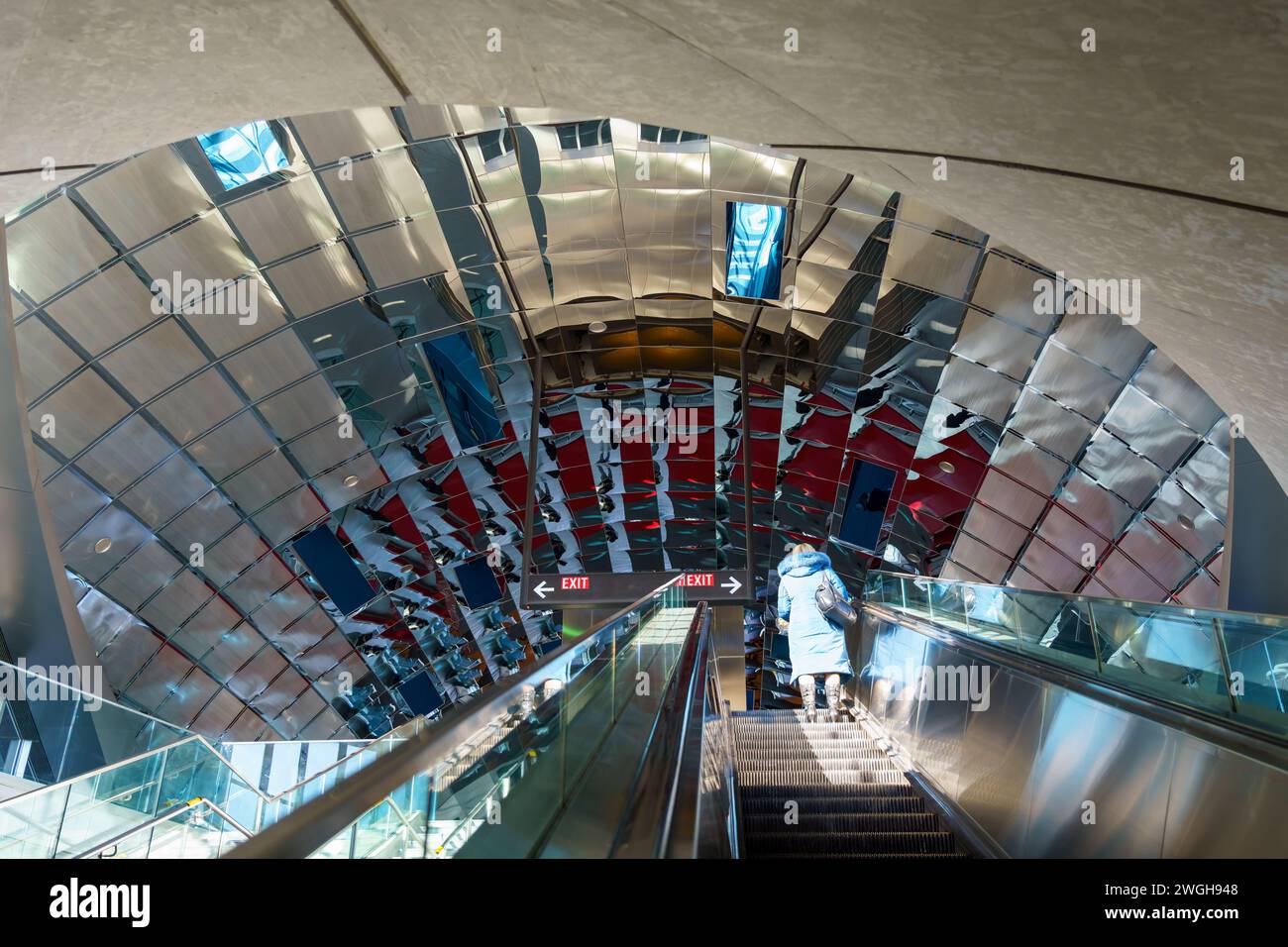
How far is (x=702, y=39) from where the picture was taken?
4211 mm

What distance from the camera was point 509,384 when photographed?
19812 mm

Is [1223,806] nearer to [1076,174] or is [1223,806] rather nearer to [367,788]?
[1076,174]

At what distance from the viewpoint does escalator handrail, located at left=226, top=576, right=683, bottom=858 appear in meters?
1.83

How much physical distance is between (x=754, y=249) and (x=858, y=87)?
11329 mm

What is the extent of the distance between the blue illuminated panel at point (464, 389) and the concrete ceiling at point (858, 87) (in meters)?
12.4

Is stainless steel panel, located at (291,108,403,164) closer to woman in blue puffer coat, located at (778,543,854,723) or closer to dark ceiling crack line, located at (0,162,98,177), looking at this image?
dark ceiling crack line, located at (0,162,98,177)

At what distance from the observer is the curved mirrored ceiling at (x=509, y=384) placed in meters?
13.4

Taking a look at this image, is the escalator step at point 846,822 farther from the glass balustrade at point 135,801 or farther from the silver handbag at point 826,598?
the silver handbag at point 826,598

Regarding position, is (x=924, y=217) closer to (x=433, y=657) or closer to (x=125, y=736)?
(x=125, y=736)

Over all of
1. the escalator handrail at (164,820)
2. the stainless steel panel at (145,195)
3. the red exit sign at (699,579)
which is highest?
the stainless steel panel at (145,195)

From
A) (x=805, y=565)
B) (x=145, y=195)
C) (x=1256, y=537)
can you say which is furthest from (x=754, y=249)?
(x=145, y=195)

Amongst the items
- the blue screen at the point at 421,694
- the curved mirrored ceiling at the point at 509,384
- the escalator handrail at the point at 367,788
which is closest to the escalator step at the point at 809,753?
the escalator handrail at the point at 367,788
